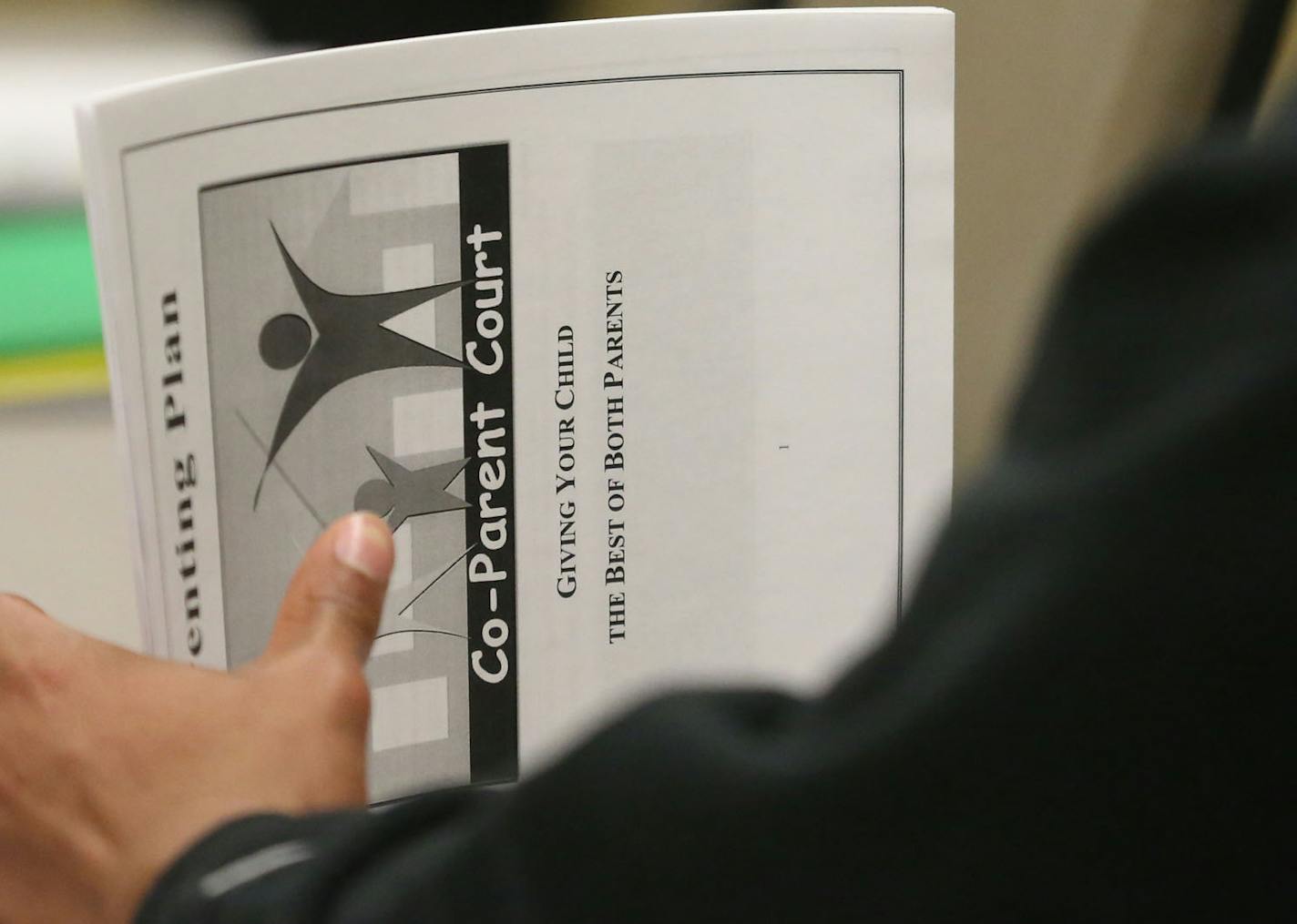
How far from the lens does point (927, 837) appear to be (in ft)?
0.49

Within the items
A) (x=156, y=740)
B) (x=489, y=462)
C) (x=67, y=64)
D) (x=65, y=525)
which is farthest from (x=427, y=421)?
(x=67, y=64)

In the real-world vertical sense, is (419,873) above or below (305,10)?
below

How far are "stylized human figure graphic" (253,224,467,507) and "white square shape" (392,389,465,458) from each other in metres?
0.01

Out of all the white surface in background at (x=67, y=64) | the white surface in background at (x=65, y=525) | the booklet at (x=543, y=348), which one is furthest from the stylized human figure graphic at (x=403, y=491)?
the white surface in background at (x=67, y=64)

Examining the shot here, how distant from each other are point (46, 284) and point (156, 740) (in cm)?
36

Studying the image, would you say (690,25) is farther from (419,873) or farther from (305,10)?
(305,10)

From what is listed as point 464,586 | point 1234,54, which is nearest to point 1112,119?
→ point 1234,54

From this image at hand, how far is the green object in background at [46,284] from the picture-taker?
57 centimetres

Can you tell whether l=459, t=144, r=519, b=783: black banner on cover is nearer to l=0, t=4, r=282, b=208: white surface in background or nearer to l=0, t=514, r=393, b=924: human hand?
l=0, t=514, r=393, b=924: human hand

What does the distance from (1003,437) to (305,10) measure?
2.15 feet

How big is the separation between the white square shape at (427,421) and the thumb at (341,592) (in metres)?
0.04

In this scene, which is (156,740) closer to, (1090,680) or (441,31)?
(1090,680)

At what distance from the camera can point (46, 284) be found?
0.57 metres

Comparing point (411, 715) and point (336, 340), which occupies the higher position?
point (336, 340)
